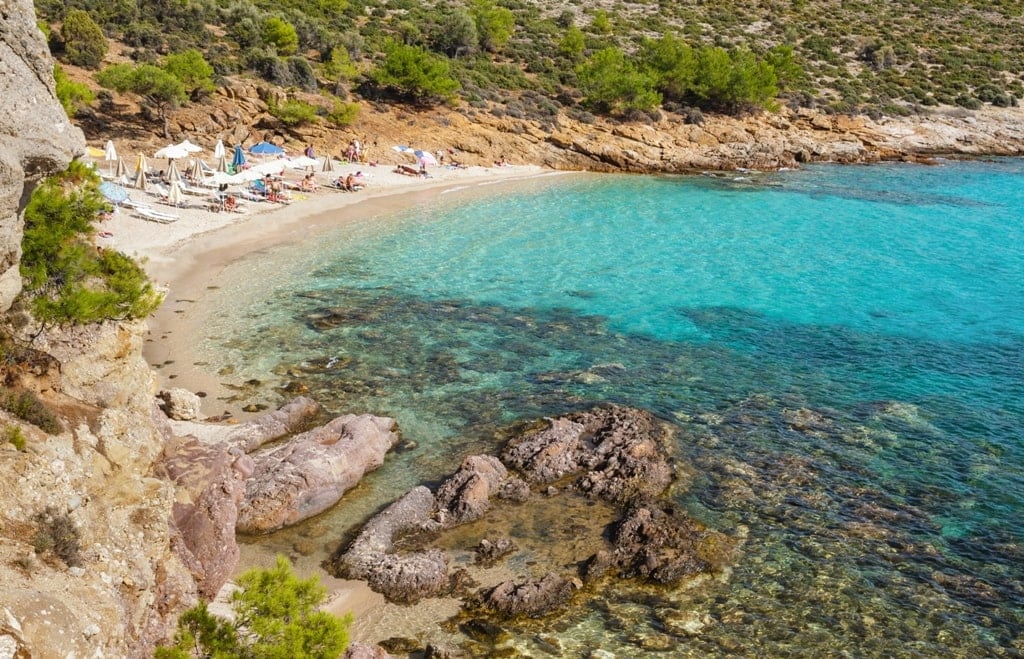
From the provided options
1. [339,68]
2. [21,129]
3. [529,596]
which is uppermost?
[21,129]

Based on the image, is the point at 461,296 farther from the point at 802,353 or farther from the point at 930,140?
the point at 930,140

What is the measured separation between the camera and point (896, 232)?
132 feet

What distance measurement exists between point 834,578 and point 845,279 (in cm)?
2156

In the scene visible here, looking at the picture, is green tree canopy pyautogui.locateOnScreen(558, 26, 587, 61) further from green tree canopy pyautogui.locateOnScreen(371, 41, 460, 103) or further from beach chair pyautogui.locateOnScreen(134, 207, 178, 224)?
beach chair pyautogui.locateOnScreen(134, 207, 178, 224)

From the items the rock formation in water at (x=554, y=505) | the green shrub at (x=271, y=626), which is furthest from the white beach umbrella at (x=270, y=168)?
the green shrub at (x=271, y=626)

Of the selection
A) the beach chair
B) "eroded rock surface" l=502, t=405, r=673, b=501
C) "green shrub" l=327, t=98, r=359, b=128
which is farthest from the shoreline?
"eroded rock surface" l=502, t=405, r=673, b=501

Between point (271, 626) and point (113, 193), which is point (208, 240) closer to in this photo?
point (113, 193)

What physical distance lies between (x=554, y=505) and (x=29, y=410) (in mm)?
9232

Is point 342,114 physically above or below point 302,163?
above

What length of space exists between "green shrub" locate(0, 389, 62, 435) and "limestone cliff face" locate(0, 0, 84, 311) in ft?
6.64

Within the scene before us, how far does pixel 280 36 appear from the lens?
185ft

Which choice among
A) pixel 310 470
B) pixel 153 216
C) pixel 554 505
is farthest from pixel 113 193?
pixel 554 505

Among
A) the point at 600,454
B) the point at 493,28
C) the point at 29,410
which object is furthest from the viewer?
the point at 493,28

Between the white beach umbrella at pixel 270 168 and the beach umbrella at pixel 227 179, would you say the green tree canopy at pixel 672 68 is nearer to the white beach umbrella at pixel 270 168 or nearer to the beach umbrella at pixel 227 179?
the white beach umbrella at pixel 270 168
